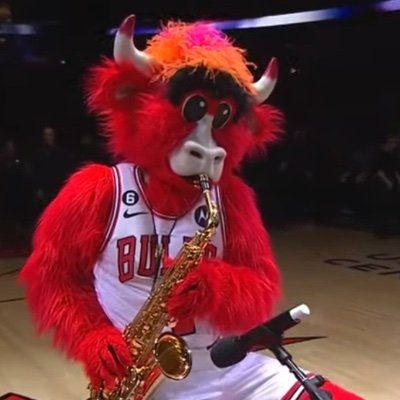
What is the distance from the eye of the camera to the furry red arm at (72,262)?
2.01 meters

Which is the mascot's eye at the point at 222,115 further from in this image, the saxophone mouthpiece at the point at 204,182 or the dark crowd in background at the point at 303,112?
the dark crowd in background at the point at 303,112

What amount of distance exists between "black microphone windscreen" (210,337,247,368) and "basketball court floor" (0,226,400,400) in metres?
0.96

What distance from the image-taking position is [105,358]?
1914 millimetres

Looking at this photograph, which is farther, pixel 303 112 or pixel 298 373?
pixel 303 112

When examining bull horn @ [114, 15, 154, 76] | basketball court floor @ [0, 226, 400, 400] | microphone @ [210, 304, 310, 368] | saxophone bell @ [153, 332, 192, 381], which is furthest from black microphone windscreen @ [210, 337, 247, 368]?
basketball court floor @ [0, 226, 400, 400]

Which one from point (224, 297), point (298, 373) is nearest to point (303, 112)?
→ point (224, 297)

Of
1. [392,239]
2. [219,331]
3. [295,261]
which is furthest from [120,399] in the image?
[392,239]

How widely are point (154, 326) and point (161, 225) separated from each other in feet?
0.81

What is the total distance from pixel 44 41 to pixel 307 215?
3158 millimetres

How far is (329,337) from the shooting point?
4152 mm

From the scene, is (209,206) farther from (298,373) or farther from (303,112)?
(303,112)

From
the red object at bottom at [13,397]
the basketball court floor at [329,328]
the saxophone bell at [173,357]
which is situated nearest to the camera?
the saxophone bell at [173,357]

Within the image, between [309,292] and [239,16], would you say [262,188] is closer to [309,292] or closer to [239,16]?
[239,16]

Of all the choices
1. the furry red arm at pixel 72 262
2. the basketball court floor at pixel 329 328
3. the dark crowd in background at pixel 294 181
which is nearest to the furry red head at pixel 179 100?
the furry red arm at pixel 72 262
